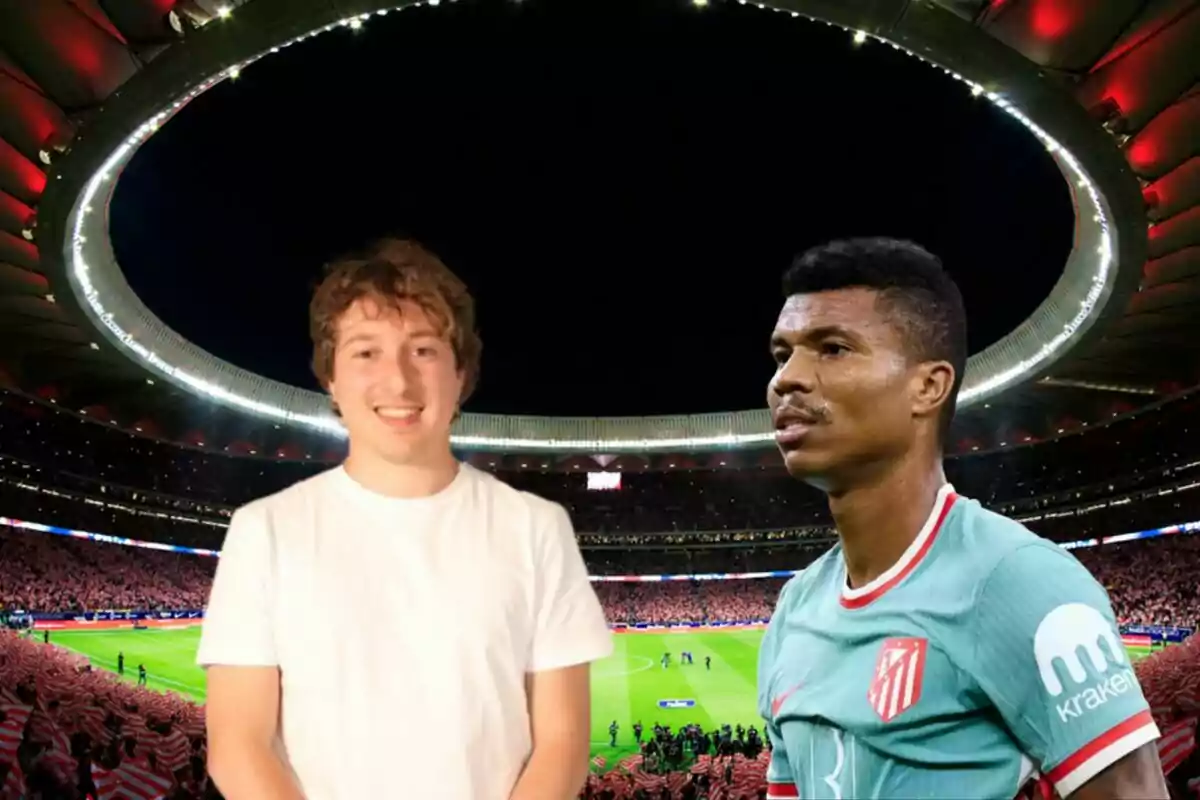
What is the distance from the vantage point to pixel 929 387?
2.35 meters

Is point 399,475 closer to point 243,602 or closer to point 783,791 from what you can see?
point 243,602

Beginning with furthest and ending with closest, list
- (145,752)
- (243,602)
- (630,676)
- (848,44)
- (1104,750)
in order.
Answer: (630,676), (848,44), (145,752), (243,602), (1104,750)

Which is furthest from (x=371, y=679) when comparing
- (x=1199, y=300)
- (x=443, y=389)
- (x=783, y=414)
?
(x=1199, y=300)

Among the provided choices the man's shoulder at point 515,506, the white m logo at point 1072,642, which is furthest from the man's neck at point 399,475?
the white m logo at point 1072,642

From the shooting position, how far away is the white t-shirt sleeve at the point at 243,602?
7.55ft

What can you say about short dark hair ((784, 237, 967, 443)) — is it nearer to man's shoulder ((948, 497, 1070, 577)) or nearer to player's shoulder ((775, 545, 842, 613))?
man's shoulder ((948, 497, 1070, 577))

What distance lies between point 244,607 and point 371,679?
1.18ft

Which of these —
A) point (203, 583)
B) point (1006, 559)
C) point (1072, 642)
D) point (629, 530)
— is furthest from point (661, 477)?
point (1072, 642)

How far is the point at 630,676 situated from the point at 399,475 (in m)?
29.7

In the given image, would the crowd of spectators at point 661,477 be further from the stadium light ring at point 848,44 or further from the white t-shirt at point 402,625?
the white t-shirt at point 402,625

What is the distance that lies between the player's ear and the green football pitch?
60.9 ft

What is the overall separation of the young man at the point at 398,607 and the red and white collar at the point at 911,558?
67 cm

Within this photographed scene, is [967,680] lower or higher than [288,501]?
lower

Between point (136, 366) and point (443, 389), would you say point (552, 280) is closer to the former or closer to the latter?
point (136, 366)
